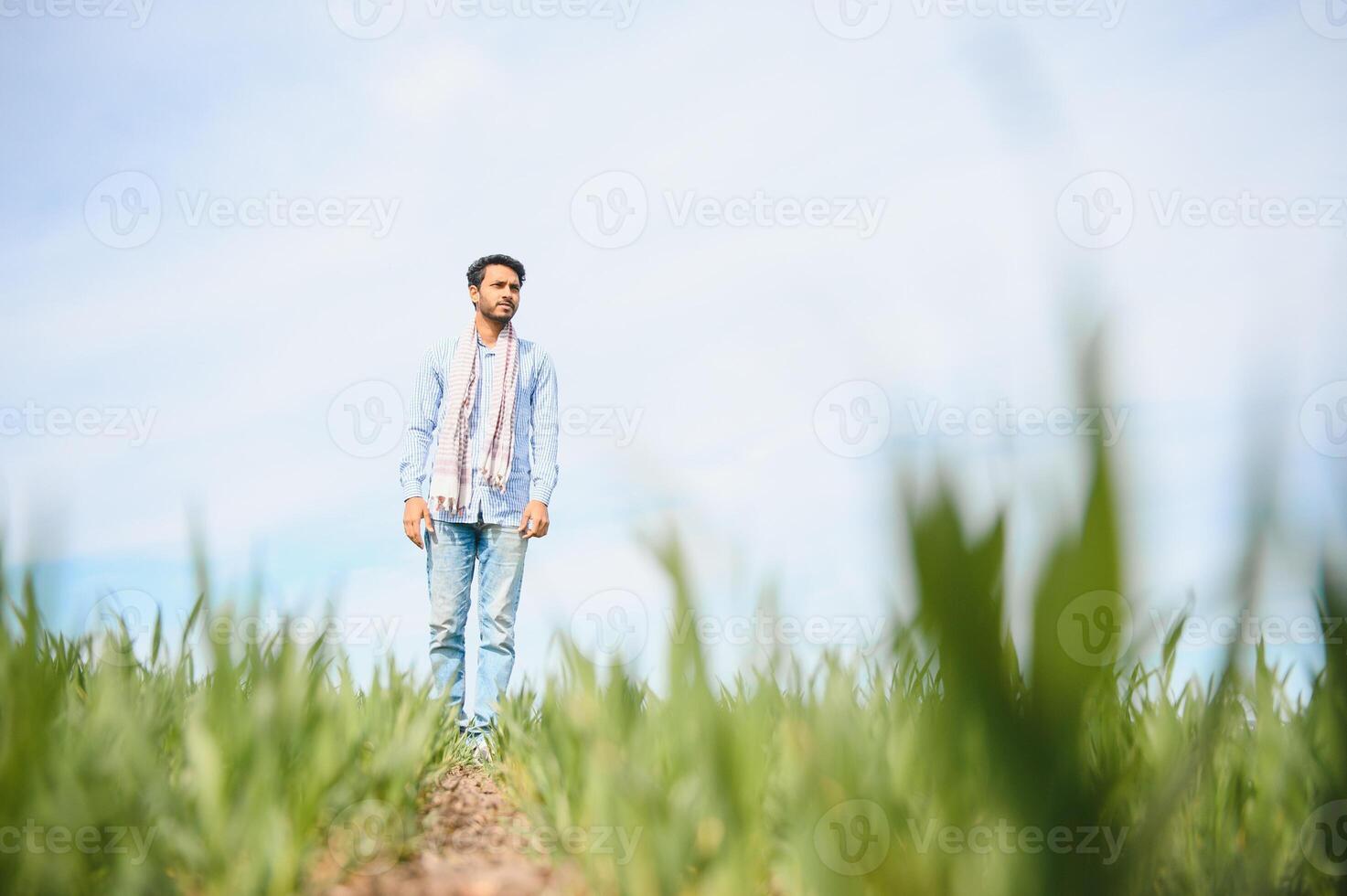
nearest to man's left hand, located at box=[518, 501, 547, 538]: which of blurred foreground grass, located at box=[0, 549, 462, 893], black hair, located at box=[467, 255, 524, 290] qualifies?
black hair, located at box=[467, 255, 524, 290]

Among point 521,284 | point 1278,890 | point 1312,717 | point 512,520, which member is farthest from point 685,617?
point 521,284

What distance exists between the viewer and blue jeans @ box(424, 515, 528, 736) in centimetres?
571

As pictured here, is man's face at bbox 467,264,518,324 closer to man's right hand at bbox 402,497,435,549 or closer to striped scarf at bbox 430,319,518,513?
striped scarf at bbox 430,319,518,513

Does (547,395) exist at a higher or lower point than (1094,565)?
higher

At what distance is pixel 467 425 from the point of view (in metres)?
6.13

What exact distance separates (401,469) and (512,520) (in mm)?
734

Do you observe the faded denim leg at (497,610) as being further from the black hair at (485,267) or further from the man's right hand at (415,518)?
the black hair at (485,267)

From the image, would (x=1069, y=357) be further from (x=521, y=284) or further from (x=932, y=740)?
(x=521, y=284)

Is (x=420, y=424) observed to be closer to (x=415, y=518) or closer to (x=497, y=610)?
(x=415, y=518)

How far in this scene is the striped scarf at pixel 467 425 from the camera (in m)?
5.84

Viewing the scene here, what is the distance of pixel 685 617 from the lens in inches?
78.8

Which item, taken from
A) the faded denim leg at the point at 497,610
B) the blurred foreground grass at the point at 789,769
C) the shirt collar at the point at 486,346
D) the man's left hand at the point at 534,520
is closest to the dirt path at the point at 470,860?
the blurred foreground grass at the point at 789,769

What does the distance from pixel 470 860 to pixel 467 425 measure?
353 cm

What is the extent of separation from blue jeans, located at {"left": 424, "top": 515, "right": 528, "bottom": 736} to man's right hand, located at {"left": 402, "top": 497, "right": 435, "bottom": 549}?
0.06 m
